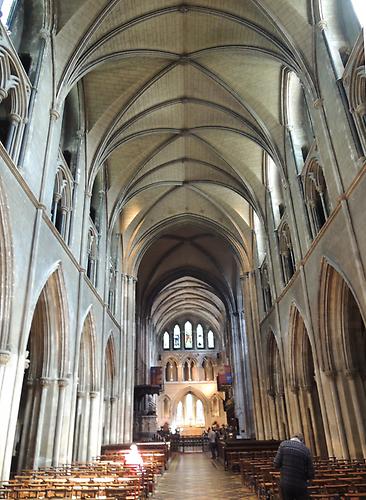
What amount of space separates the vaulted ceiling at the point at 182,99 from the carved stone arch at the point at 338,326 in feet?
20.2

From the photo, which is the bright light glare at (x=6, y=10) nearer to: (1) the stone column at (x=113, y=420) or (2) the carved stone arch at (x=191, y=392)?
(1) the stone column at (x=113, y=420)

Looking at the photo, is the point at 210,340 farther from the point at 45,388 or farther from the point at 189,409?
the point at 45,388

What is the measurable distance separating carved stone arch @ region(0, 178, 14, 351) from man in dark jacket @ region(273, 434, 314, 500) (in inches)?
232

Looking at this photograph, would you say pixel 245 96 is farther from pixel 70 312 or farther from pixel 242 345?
pixel 242 345

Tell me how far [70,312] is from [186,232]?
17.0 meters

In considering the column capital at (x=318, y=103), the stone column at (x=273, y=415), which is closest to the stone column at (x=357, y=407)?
the column capital at (x=318, y=103)

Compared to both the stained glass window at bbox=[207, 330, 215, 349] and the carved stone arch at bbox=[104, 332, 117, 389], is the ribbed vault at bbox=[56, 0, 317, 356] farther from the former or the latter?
the stained glass window at bbox=[207, 330, 215, 349]

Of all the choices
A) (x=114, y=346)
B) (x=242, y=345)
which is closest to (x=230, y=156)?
(x=114, y=346)

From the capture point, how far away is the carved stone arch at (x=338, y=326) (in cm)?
1152

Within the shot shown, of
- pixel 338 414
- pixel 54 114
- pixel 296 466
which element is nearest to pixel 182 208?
pixel 54 114

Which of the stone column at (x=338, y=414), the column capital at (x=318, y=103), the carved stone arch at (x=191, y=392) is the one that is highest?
the column capital at (x=318, y=103)

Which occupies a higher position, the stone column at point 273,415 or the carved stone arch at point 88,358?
the carved stone arch at point 88,358

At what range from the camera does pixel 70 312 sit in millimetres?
12758

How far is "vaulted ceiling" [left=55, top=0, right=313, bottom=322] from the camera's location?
12.7 metres
